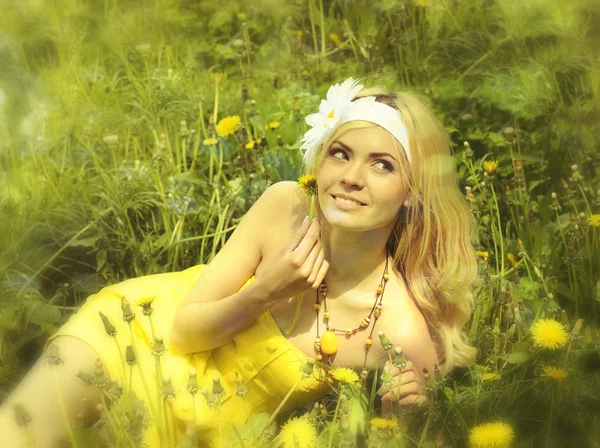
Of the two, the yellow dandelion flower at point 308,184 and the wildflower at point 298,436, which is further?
the yellow dandelion flower at point 308,184

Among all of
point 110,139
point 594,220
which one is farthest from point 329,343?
point 110,139

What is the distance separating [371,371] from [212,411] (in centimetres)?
26

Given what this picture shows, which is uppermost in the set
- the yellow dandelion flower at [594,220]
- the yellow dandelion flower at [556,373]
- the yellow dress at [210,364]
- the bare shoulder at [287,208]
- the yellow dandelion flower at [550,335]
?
the bare shoulder at [287,208]

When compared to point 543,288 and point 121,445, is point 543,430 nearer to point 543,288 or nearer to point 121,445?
point 543,288

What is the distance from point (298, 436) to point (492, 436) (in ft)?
0.84

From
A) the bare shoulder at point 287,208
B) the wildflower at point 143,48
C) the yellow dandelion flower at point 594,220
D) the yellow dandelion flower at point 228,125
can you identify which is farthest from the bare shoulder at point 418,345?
the wildflower at point 143,48

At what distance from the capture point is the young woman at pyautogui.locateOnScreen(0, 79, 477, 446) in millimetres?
1268

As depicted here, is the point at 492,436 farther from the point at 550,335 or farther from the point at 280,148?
the point at 280,148

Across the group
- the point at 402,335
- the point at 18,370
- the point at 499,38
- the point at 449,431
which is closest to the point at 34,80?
the point at 18,370

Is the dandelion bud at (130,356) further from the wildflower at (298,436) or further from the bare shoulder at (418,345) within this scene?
the bare shoulder at (418,345)

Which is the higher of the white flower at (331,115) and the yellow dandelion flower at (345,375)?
the white flower at (331,115)

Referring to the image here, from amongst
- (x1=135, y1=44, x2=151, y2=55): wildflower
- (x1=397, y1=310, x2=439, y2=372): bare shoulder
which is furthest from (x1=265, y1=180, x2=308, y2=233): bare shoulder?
(x1=135, y1=44, x2=151, y2=55): wildflower

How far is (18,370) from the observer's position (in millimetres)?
1491

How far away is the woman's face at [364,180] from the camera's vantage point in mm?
1255
